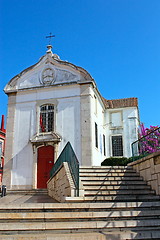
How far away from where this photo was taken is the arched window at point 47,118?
17516mm

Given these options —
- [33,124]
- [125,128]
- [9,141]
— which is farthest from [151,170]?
[125,128]

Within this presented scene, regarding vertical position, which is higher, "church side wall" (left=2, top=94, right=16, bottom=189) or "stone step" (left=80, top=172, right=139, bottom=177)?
"church side wall" (left=2, top=94, right=16, bottom=189)

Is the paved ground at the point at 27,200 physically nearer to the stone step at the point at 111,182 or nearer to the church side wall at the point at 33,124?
the stone step at the point at 111,182

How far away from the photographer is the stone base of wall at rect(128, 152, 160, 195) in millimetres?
7516

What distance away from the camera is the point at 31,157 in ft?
55.6

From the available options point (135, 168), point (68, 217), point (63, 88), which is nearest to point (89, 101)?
point (63, 88)

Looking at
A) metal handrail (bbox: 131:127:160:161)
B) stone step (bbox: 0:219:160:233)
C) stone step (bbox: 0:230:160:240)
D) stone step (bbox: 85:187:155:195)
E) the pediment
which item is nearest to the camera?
stone step (bbox: 0:230:160:240)

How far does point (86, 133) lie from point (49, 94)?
4.11 meters

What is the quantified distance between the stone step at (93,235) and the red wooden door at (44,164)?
11.8 meters

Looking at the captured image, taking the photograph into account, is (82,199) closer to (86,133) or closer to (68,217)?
(68,217)

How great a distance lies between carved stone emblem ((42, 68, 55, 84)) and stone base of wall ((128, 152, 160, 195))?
11373mm

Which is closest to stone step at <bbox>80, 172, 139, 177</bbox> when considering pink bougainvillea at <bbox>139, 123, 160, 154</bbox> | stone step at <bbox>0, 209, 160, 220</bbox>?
pink bougainvillea at <bbox>139, 123, 160, 154</bbox>

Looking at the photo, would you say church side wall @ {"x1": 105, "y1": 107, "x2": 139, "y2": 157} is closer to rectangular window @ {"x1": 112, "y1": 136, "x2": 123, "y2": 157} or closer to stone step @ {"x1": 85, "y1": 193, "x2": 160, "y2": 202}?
rectangular window @ {"x1": 112, "y1": 136, "x2": 123, "y2": 157}

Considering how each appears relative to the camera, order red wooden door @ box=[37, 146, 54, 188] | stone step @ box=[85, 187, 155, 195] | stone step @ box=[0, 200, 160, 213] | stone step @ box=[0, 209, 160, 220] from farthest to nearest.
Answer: red wooden door @ box=[37, 146, 54, 188] < stone step @ box=[85, 187, 155, 195] < stone step @ box=[0, 200, 160, 213] < stone step @ box=[0, 209, 160, 220]
